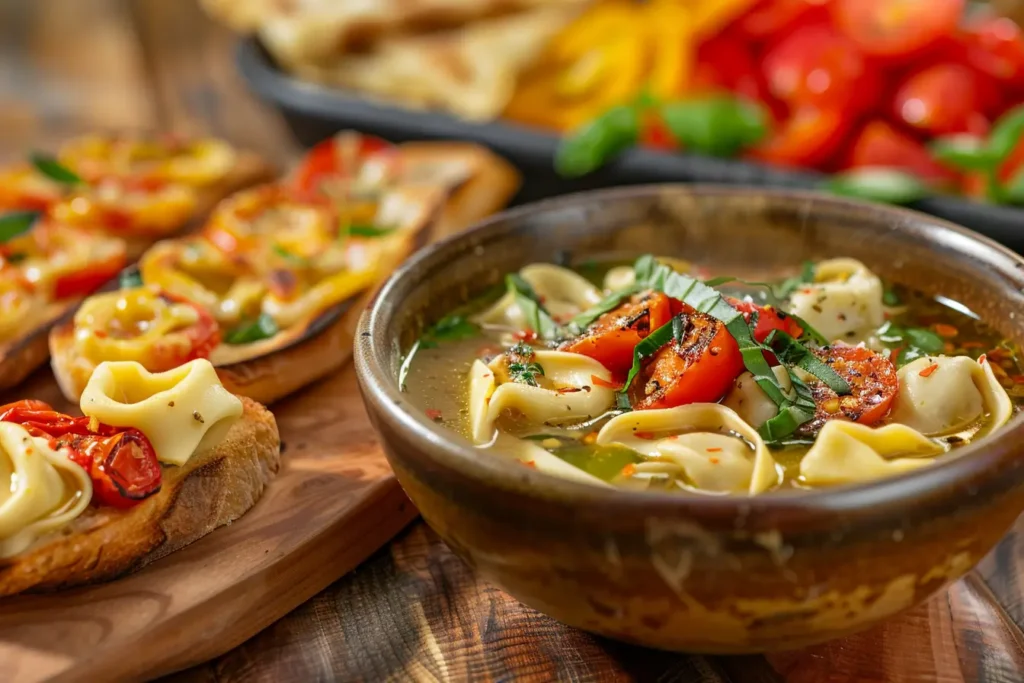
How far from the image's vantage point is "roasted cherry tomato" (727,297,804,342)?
2742 mm

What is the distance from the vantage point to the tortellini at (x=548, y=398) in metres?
2.66

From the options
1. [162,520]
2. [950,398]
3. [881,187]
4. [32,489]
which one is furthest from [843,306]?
[32,489]

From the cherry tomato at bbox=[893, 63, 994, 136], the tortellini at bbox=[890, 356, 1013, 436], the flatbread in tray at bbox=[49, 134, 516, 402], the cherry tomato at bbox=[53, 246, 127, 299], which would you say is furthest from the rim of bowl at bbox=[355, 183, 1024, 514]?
the cherry tomato at bbox=[893, 63, 994, 136]

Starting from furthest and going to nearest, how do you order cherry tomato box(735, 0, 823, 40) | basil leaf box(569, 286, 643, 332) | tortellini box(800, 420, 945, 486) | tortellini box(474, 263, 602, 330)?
cherry tomato box(735, 0, 823, 40) → tortellini box(474, 263, 602, 330) → basil leaf box(569, 286, 643, 332) → tortellini box(800, 420, 945, 486)

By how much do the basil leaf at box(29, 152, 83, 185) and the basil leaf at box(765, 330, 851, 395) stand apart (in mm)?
3803

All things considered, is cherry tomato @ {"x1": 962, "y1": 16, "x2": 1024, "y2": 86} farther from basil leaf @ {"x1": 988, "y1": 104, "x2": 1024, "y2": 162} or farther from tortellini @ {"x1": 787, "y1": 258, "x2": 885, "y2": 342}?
tortellini @ {"x1": 787, "y1": 258, "x2": 885, "y2": 342}

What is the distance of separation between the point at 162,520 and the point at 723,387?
155cm

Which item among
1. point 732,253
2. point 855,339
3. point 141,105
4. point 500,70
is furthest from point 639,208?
point 141,105

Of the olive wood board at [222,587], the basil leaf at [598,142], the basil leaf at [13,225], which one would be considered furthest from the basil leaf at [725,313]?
the basil leaf at [13,225]

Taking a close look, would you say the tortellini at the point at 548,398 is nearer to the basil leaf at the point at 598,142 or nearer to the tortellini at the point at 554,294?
the tortellini at the point at 554,294

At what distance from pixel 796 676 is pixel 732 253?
1.55m

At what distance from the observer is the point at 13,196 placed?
16.7ft

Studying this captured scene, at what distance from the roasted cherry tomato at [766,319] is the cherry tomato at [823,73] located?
316cm

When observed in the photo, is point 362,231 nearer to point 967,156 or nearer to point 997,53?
point 967,156
